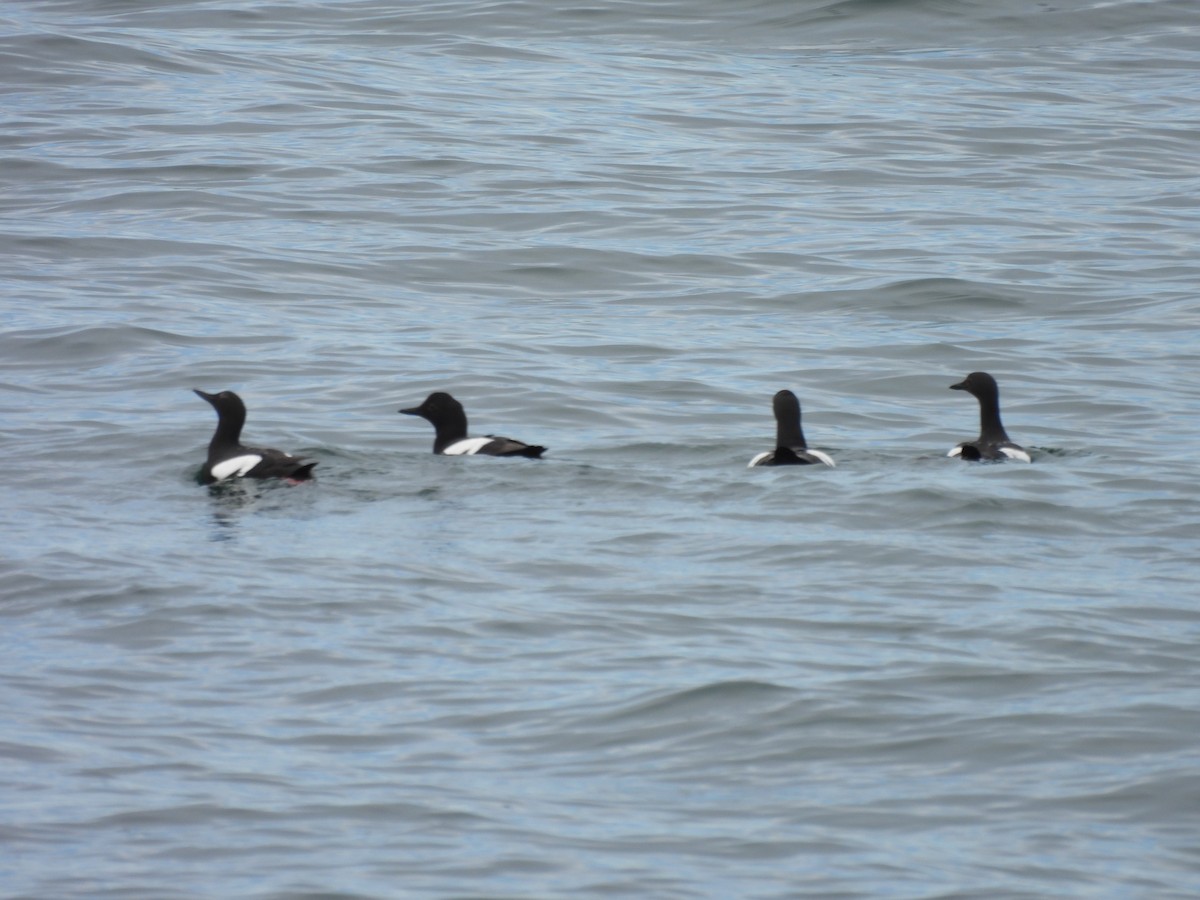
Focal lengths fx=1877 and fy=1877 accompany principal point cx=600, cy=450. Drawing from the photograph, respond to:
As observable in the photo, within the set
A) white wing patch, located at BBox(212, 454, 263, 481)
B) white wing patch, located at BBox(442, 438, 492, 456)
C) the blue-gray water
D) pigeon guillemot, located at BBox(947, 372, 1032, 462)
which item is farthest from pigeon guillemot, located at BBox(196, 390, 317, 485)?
pigeon guillemot, located at BBox(947, 372, 1032, 462)

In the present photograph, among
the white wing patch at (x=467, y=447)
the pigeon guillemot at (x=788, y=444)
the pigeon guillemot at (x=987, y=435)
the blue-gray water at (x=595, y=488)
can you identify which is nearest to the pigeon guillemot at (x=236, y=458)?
the blue-gray water at (x=595, y=488)

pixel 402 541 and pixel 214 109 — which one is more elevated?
pixel 214 109

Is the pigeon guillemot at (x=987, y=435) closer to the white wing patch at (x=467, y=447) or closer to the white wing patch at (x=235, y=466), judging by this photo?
the white wing patch at (x=467, y=447)

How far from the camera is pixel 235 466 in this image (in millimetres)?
11602


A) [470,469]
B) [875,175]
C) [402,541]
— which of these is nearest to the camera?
[402,541]

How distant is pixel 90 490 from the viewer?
36.6ft

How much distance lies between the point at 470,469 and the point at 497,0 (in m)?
21.0

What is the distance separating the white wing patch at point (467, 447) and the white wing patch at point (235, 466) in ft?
4.62

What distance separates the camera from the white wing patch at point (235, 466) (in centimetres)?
1146

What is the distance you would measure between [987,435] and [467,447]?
3.47 meters

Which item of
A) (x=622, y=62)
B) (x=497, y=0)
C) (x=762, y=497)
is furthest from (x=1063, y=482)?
(x=497, y=0)

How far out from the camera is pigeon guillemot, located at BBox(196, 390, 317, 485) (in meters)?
11.4

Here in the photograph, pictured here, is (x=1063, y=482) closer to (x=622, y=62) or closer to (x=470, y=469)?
(x=470, y=469)

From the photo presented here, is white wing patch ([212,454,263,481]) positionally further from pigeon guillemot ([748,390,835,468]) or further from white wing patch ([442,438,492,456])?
pigeon guillemot ([748,390,835,468])
